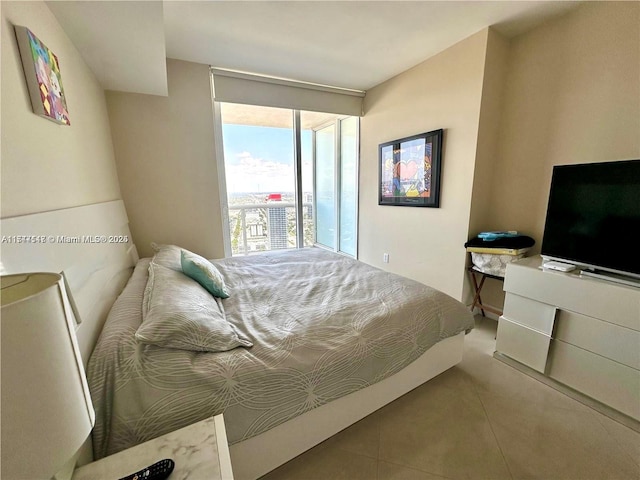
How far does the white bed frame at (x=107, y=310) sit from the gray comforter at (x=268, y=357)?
91 mm

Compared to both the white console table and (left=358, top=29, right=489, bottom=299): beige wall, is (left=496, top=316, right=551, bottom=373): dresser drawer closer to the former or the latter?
the white console table

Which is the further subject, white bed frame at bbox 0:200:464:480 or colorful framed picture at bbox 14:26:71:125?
colorful framed picture at bbox 14:26:71:125

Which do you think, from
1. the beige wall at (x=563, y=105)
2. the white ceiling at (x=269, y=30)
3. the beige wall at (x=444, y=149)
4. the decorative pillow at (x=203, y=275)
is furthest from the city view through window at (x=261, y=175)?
the beige wall at (x=563, y=105)

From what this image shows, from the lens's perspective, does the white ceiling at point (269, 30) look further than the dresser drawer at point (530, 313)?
No

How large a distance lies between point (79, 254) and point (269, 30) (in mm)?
2185

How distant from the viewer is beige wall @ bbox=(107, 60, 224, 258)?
2.54m

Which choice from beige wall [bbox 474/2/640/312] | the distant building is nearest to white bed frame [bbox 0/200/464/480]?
beige wall [bbox 474/2/640/312]

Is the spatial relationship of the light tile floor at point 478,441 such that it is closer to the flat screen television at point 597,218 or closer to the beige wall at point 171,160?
the flat screen television at point 597,218

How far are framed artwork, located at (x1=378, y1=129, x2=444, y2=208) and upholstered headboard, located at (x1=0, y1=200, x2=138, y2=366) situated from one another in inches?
110

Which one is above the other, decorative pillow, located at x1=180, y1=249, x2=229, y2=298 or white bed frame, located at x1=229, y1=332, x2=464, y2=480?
decorative pillow, located at x1=180, y1=249, x2=229, y2=298

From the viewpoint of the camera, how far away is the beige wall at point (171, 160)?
2.54 meters

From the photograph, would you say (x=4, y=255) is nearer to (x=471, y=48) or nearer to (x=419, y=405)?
(x=419, y=405)

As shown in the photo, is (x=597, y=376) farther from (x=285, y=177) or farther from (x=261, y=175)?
(x=261, y=175)

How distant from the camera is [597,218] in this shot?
64.4 inches
